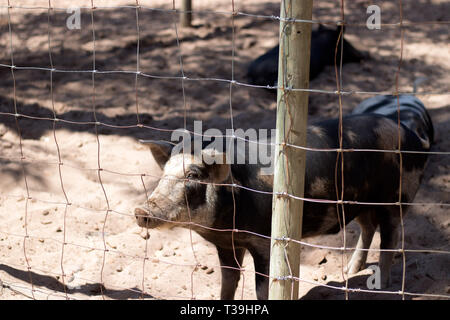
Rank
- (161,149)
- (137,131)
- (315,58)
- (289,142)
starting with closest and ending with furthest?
1. (289,142)
2. (161,149)
3. (137,131)
4. (315,58)

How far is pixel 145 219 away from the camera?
3.73 metres

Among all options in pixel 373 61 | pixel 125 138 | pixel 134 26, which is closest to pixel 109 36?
pixel 134 26

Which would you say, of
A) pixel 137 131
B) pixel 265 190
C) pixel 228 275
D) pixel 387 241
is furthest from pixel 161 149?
pixel 137 131

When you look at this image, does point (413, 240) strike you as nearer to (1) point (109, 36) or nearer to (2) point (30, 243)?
(2) point (30, 243)

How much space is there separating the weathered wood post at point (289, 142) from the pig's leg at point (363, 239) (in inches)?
79.3

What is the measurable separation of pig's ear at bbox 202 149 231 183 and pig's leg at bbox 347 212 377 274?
148 cm

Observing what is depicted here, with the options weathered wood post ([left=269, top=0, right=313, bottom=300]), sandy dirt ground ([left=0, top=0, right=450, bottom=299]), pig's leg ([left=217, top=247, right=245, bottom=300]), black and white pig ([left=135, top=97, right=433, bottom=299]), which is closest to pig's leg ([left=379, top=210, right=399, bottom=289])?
black and white pig ([left=135, top=97, right=433, bottom=299])

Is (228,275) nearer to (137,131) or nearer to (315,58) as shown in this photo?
(137,131)

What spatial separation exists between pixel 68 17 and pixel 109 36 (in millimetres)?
903

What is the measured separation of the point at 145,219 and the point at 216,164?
562 millimetres

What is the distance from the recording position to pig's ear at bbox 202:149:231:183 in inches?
147

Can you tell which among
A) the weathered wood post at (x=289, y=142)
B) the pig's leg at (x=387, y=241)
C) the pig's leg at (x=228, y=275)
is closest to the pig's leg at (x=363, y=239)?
the pig's leg at (x=387, y=241)
